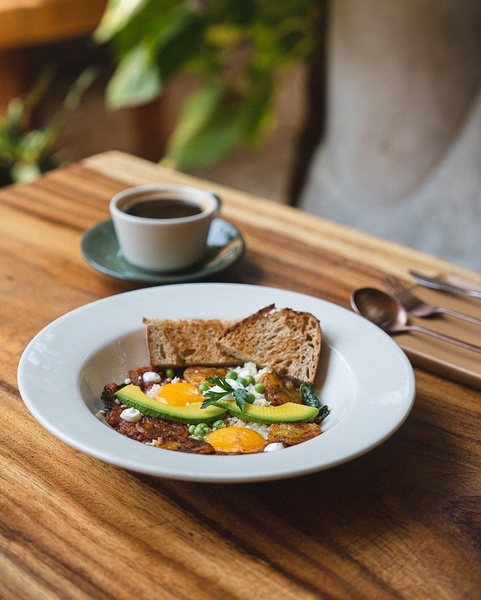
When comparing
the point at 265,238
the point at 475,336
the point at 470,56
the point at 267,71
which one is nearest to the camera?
the point at 475,336

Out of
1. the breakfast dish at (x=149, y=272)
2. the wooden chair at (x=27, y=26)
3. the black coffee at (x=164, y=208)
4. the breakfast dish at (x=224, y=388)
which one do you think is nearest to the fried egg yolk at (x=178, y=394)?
the breakfast dish at (x=224, y=388)

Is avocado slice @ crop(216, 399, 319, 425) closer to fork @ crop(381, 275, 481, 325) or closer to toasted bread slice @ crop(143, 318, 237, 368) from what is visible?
toasted bread slice @ crop(143, 318, 237, 368)

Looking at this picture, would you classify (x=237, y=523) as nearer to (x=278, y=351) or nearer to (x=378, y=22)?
(x=278, y=351)

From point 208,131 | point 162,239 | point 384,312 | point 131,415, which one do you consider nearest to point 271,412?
point 131,415

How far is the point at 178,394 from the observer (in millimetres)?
960

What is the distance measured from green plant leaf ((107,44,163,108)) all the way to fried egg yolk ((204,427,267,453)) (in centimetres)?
235

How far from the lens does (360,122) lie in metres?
2.82

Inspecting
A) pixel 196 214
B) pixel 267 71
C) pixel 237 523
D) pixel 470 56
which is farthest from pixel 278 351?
pixel 267 71

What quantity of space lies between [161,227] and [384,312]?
0.41 metres

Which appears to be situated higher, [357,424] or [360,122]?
[357,424]

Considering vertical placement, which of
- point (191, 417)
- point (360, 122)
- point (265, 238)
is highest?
point (191, 417)

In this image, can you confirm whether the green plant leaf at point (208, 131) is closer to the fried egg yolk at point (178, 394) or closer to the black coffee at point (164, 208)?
the black coffee at point (164, 208)

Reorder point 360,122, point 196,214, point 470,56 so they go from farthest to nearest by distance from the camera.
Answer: point 360,122
point 470,56
point 196,214

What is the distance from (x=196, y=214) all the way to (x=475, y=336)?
57cm
